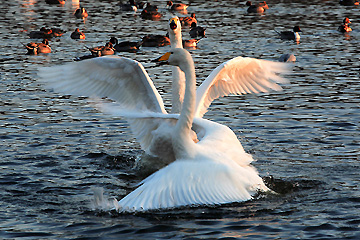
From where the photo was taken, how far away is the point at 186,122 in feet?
32.4

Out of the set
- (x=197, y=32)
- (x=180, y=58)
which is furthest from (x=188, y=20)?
(x=180, y=58)

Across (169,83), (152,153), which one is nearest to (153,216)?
(152,153)

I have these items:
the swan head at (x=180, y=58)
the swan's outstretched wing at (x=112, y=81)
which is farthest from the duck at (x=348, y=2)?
the swan head at (x=180, y=58)

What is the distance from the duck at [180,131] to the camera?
29.8 feet

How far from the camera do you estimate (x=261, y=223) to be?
9.12 meters

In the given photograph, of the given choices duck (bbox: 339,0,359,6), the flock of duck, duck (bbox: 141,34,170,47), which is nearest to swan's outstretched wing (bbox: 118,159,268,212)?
the flock of duck

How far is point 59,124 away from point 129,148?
2423 millimetres

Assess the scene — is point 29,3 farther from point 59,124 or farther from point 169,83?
point 59,124

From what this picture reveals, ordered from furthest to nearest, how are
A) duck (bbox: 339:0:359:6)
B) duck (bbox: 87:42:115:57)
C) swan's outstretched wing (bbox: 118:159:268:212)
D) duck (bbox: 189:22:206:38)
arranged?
1. duck (bbox: 339:0:359:6)
2. duck (bbox: 189:22:206:38)
3. duck (bbox: 87:42:115:57)
4. swan's outstretched wing (bbox: 118:159:268:212)

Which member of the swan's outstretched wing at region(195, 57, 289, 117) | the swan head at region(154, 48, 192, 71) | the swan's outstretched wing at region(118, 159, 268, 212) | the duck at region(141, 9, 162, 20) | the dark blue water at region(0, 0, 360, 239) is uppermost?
the swan head at region(154, 48, 192, 71)

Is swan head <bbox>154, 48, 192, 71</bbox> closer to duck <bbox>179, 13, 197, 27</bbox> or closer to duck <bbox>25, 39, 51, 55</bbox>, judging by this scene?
duck <bbox>25, 39, 51, 55</bbox>

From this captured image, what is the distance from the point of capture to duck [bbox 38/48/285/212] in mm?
9086

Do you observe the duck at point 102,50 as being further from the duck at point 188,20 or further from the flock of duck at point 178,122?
the flock of duck at point 178,122

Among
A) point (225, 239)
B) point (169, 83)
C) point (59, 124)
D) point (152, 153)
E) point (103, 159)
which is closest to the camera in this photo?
point (225, 239)
